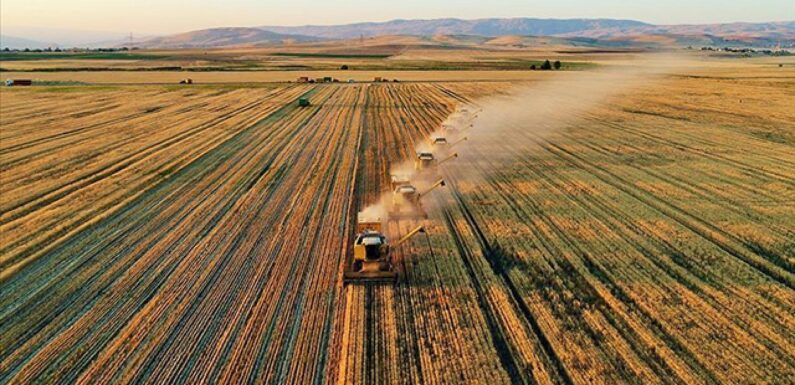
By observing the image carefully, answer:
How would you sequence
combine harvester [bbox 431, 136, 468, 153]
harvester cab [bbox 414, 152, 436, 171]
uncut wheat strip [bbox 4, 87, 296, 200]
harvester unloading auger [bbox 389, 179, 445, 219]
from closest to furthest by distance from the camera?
1. harvester unloading auger [bbox 389, 179, 445, 219]
2. harvester cab [bbox 414, 152, 436, 171]
3. uncut wheat strip [bbox 4, 87, 296, 200]
4. combine harvester [bbox 431, 136, 468, 153]

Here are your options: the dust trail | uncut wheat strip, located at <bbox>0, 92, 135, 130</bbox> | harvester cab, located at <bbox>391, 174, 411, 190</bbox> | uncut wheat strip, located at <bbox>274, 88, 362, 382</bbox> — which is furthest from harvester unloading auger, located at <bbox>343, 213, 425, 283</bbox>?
uncut wheat strip, located at <bbox>0, 92, 135, 130</bbox>

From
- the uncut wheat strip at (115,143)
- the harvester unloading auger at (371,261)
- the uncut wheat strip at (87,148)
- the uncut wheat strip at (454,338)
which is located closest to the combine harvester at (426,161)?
the harvester unloading auger at (371,261)

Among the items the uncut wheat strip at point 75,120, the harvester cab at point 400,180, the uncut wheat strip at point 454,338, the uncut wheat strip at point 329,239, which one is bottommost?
the uncut wheat strip at point 454,338

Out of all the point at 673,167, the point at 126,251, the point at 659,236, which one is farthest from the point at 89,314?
the point at 673,167

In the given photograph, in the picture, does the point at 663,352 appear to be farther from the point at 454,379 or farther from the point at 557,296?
the point at 454,379

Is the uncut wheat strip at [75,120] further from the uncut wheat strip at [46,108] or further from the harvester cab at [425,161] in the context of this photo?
the harvester cab at [425,161]

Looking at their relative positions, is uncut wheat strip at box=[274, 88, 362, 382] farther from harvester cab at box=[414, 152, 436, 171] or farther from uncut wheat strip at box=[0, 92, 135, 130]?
uncut wheat strip at box=[0, 92, 135, 130]

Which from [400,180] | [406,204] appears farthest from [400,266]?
[400,180]
